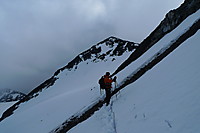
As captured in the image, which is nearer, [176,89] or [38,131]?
[176,89]

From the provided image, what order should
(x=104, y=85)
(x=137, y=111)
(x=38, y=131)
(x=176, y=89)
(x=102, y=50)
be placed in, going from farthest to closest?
(x=102, y=50) < (x=38, y=131) < (x=104, y=85) < (x=137, y=111) < (x=176, y=89)

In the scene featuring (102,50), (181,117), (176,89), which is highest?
(102,50)

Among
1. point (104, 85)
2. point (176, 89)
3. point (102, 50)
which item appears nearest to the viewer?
point (176, 89)

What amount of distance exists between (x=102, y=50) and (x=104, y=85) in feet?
269

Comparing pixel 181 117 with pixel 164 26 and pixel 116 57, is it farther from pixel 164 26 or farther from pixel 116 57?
pixel 116 57

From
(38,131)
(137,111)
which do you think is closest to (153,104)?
(137,111)

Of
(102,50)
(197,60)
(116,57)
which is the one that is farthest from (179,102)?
(102,50)

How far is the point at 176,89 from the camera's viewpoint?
6.62 m

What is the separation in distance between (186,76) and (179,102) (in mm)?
1894

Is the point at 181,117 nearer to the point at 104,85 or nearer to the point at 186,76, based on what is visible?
the point at 186,76

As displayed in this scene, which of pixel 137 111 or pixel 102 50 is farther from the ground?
pixel 102 50

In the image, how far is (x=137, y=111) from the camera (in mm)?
7352

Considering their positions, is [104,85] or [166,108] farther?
[104,85]

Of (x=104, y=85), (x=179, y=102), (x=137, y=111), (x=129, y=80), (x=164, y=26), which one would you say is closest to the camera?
(x=179, y=102)
